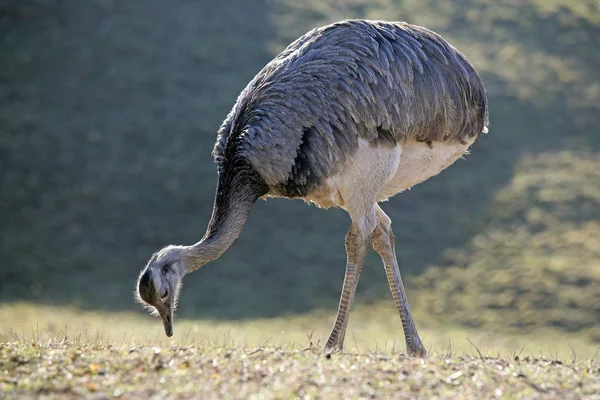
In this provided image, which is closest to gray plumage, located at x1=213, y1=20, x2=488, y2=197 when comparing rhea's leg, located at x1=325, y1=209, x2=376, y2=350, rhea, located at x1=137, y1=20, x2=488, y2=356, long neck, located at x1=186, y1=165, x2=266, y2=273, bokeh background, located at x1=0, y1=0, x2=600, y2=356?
rhea, located at x1=137, y1=20, x2=488, y2=356

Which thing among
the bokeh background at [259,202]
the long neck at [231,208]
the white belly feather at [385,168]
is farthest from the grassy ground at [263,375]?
the bokeh background at [259,202]

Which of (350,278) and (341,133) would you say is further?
(350,278)

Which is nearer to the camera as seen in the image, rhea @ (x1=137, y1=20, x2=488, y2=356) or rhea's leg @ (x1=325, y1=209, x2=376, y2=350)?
rhea @ (x1=137, y1=20, x2=488, y2=356)

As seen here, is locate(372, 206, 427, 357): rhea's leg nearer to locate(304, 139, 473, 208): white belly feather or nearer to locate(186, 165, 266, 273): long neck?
locate(304, 139, 473, 208): white belly feather

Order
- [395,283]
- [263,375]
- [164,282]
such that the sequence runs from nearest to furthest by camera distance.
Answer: [263,375], [164,282], [395,283]

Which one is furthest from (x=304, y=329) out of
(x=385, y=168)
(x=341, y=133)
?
(x=341, y=133)

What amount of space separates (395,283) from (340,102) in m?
1.93

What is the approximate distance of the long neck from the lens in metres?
9.66

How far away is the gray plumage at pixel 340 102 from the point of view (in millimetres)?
9352

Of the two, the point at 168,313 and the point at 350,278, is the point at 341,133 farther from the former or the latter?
the point at 168,313

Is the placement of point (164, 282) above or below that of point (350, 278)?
below

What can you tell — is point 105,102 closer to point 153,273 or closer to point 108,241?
point 108,241

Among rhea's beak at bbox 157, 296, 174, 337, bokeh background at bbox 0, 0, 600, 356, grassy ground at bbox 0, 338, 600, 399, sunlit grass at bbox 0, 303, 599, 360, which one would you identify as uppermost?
bokeh background at bbox 0, 0, 600, 356

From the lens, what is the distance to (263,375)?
7.43 metres
